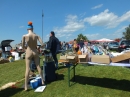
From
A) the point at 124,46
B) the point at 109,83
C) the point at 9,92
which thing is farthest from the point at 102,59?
the point at 124,46

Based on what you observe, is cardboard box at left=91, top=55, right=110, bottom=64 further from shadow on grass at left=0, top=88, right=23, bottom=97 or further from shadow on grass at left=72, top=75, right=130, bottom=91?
shadow on grass at left=0, top=88, right=23, bottom=97

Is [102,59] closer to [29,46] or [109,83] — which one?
[109,83]

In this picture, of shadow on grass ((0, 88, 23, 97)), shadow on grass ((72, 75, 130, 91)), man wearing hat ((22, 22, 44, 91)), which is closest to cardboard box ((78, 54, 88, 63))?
shadow on grass ((72, 75, 130, 91))

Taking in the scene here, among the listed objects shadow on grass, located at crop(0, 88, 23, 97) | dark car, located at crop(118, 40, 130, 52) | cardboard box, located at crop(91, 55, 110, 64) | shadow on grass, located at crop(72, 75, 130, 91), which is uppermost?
dark car, located at crop(118, 40, 130, 52)

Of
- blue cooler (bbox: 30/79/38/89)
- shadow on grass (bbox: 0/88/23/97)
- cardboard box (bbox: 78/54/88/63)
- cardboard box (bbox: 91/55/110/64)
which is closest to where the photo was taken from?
cardboard box (bbox: 91/55/110/64)

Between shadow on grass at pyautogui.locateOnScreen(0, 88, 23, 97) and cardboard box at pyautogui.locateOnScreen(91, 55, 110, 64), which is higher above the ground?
cardboard box at pyautogui.locateOnScreen(91, 55, 110, 64)

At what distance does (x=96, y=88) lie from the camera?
4.17 meters

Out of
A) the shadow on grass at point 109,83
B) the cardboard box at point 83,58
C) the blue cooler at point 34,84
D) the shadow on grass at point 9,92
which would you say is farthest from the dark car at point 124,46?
the shadow on grass at point 9,92

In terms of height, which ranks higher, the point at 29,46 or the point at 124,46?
the point at 124,46

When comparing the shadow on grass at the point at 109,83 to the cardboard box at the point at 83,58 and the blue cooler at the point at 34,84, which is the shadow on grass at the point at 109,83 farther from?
the blue cooler at the point at 34,84

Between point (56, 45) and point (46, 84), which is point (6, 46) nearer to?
point (56, 45)

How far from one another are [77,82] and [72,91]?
2.53ft

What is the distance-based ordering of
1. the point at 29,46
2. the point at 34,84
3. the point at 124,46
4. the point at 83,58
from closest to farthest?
the point at 83,58 → the point at 29,46 → the point at 34,84 → the point at 124,46

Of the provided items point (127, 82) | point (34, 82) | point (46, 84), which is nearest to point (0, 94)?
point (34, 82)
